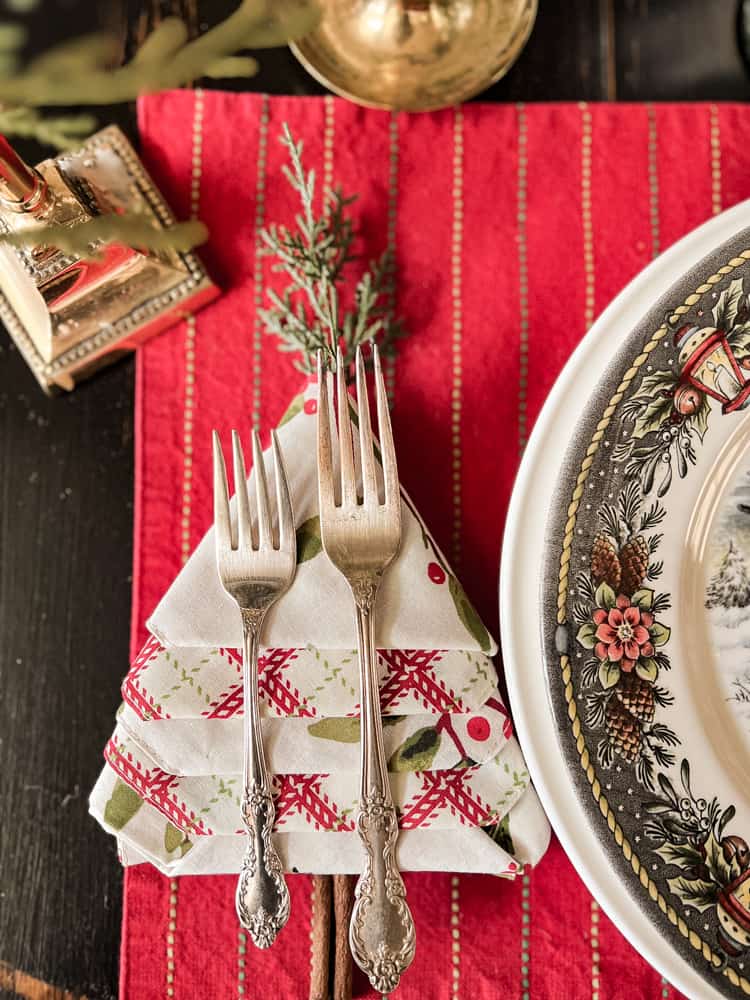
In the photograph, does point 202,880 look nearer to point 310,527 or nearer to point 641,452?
point 310,527

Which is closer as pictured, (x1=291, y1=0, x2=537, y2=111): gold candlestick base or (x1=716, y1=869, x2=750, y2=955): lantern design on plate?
(x1=716, y1=869, x2=750, y2=955): lantern design on plate

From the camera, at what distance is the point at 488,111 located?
2.10 feet

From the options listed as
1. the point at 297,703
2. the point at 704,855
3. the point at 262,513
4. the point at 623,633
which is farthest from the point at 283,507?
the point at 704,855

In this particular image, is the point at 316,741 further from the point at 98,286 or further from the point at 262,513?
the point at 98,286

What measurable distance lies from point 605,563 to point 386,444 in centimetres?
15

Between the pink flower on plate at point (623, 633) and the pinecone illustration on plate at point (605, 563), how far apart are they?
12 millimetres

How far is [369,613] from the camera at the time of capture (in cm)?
53

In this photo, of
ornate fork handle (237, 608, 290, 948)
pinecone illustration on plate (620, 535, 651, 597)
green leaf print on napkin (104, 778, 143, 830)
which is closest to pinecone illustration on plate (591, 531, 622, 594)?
pinecone illustration on plate (620, 535, 651, 597)

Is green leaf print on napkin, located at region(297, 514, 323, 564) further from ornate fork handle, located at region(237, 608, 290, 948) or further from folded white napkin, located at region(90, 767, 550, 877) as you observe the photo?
folded white napkin, located at region(90, 767, 550, 877)

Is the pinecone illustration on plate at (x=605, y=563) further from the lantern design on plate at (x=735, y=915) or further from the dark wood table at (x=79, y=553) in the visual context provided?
the dark wood table at (x=79, y=553)

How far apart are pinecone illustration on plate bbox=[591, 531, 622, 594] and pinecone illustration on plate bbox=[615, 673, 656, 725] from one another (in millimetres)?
54

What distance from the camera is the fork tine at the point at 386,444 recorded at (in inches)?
21.1

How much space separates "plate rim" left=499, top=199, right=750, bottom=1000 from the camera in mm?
509

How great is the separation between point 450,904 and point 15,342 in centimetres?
50
